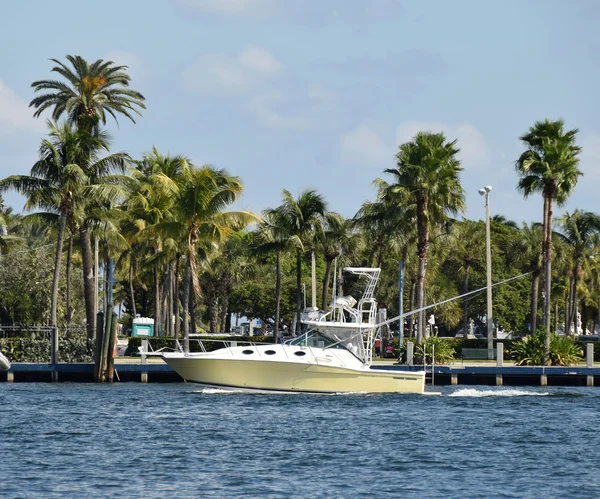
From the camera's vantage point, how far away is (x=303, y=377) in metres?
43.0

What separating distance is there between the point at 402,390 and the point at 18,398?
1543 cm

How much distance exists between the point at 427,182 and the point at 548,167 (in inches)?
264

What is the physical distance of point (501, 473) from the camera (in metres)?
26.7

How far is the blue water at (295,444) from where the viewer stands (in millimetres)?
24500

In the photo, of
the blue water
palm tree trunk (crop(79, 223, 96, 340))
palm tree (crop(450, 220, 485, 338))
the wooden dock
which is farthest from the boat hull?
palm tree (crop(450, 220, 485, 338))

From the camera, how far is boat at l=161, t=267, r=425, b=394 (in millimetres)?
42812

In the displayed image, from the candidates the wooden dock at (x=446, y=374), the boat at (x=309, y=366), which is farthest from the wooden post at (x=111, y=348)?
the boat at (x=309, y=366)

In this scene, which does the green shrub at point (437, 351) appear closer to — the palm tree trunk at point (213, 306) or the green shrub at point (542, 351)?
the green shrub at point (542, 351)

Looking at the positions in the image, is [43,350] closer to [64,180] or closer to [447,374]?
[64,180]

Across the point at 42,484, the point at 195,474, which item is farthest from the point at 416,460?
the point at 42,484

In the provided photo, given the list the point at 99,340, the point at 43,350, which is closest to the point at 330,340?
the point at 99,340

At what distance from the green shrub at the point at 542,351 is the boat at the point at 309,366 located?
13.5m

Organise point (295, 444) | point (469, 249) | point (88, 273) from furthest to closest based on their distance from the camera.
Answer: point (469, 249), point (88, 273), point (295, 444)

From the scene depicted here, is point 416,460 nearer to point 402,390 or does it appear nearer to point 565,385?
point 402,390
